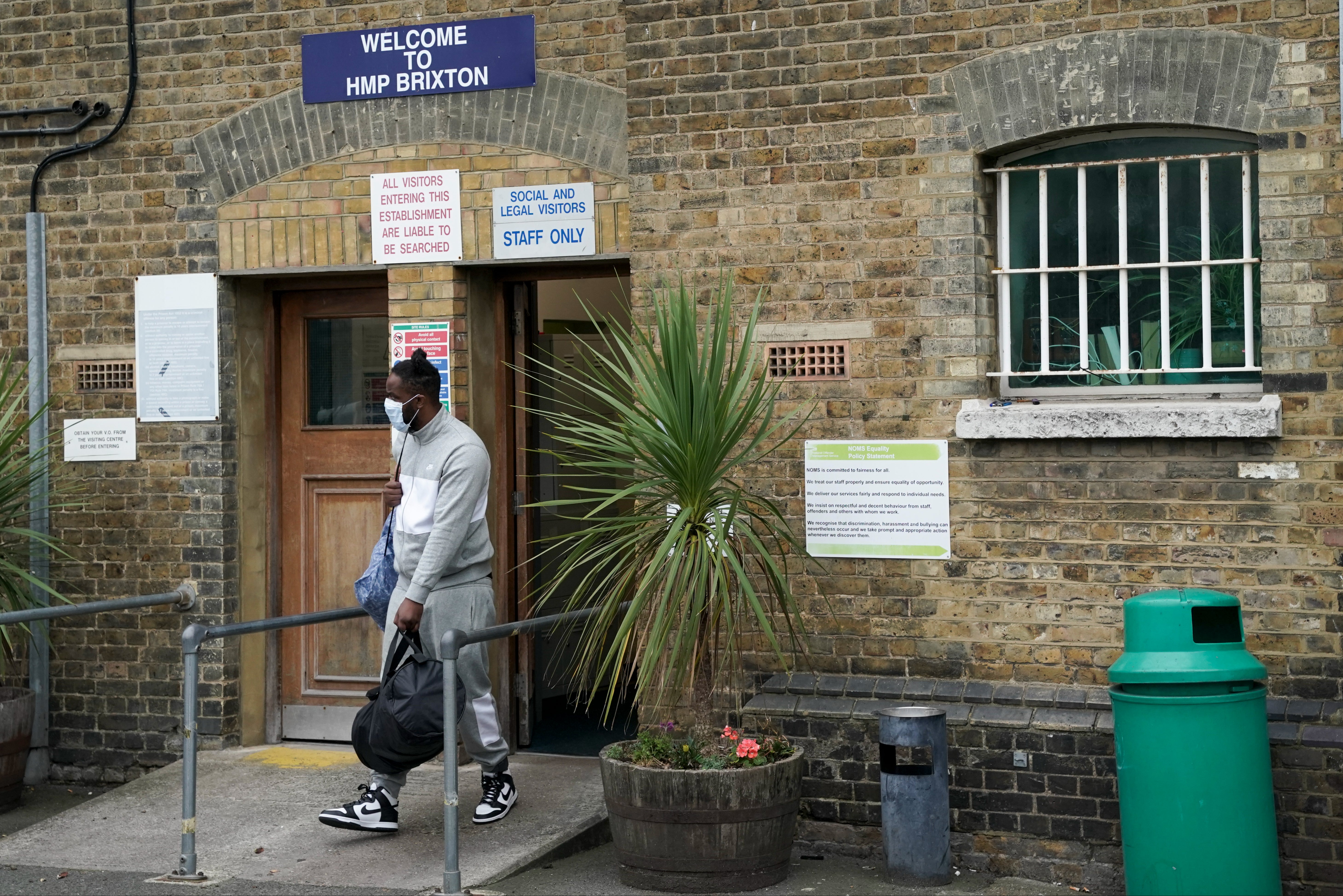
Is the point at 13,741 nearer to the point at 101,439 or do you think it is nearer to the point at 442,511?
the point at 101,439

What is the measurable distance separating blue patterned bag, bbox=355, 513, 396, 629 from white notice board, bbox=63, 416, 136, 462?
92.8 inches

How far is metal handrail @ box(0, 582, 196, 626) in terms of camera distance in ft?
21.4

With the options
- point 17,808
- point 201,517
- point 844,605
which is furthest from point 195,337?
point 844,605

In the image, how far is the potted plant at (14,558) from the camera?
7.67m

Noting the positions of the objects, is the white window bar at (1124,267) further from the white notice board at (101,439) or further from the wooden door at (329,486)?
the white notice board at (101,439)

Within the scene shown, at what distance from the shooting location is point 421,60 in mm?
7656

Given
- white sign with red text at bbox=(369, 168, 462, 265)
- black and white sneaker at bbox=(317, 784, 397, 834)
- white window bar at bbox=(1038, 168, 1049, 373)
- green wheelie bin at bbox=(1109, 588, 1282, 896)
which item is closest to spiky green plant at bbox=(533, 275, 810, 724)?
black and white sneaker at bbox=(317, 784, 397, 834)

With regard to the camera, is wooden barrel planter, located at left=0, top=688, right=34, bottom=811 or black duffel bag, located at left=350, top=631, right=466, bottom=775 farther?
wooden barrel planter, located at left=0, top=688, right=34, bottom=811

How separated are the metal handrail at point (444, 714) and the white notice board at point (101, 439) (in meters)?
2.11

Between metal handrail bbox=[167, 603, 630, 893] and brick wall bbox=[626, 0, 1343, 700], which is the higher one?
brick wall bbox=[626, 0, 1343, 700]

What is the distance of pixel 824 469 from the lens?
6.71 metres

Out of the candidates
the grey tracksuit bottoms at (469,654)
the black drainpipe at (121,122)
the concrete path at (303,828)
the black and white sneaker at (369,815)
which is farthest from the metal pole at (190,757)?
the black drainpipe at (121,122)

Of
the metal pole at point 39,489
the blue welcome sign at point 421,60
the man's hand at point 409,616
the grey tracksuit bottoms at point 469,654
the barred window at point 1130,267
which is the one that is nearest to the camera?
the man's hand at point 409,616

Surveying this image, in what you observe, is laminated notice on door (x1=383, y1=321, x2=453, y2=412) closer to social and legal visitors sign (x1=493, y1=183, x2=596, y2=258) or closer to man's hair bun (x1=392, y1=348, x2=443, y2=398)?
social and legal visitors sign (x1=493, y1=183, x2=596, y2=258)
